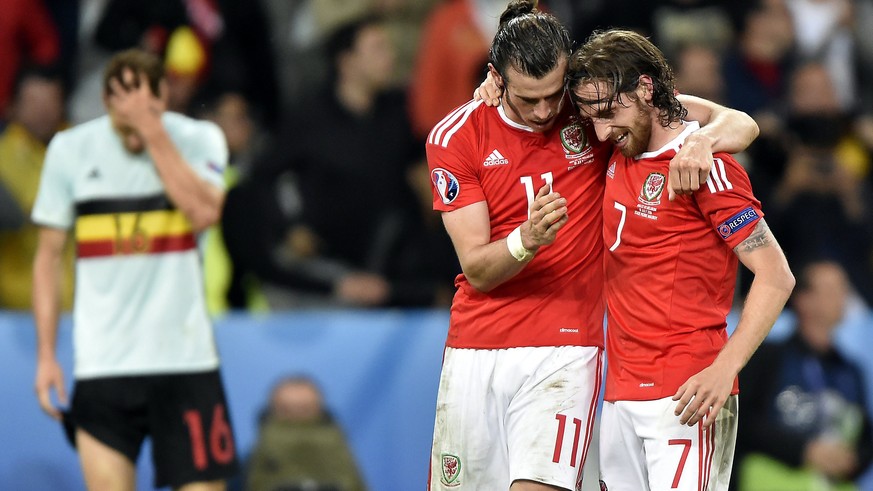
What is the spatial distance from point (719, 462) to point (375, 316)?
358 cm

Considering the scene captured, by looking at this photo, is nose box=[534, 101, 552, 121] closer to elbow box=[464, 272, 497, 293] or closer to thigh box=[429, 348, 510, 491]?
elbow box=[464, 272, 497, 293]

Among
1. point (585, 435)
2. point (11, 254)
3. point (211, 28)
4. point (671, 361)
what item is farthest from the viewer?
point (211, 28)

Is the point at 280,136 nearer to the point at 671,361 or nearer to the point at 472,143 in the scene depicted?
the point at 472,143

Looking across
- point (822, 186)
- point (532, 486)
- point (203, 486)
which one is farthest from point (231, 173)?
point (532, 486)

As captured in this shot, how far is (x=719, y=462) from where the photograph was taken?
15.9 ft

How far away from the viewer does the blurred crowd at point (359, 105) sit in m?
8.84

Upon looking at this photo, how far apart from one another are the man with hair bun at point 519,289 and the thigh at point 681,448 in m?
0.36

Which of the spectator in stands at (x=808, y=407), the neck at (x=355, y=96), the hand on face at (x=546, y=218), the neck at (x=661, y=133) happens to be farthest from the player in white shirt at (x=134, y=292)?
the spectator in stands at (x=808, y=407)

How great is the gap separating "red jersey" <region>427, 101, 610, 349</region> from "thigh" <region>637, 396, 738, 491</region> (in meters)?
0.51

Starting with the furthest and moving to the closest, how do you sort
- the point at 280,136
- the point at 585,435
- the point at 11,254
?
the point at 280,136 → the point at 11,254 → the point at 585,435

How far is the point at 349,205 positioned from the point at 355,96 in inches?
30.1

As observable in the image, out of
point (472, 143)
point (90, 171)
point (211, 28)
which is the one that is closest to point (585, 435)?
point (472, 143)

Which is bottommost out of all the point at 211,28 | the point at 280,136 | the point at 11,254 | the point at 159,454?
the point at 159,454

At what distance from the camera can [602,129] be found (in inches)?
191
